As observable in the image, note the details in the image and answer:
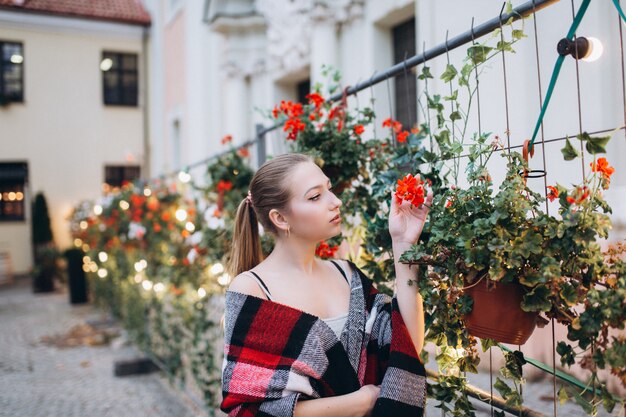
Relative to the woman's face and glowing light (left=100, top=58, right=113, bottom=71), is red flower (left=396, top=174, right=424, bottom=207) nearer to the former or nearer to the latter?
the woman's face

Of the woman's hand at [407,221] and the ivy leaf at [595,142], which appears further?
the woman's hand at [407,221]

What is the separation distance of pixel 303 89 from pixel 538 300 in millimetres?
7991

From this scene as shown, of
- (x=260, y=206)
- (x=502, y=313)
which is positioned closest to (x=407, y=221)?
(x=502, y=313)

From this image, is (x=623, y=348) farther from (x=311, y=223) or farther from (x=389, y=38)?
(x=389, y=38)

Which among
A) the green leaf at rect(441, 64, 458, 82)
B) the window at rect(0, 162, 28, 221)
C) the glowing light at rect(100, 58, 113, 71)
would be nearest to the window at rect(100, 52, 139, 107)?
the glowing light at rect(100, 58, 113, 71)

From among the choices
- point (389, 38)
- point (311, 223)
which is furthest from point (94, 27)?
point (311, 223)

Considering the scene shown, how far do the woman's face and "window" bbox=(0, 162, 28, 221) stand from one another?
1520 cm

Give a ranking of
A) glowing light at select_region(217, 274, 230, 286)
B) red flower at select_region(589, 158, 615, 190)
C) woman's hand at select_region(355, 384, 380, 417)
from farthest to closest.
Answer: glowing light at select_region(217, 274, 230, 286), woman's hand at select_region(355, 384, 380, 417), red flower at select_region(589, 158, 615, 190)

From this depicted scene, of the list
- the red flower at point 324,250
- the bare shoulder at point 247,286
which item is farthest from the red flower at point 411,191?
the red flower at point 324,250

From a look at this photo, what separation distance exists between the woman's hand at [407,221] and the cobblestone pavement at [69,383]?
11.8 ft

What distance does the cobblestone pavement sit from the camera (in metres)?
5.00

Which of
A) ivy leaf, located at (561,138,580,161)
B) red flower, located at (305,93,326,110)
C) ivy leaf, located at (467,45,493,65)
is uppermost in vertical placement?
red flower, located at (305,93,326,110)

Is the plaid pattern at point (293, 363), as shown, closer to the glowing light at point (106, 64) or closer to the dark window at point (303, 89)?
the dark window at point (303, 89)

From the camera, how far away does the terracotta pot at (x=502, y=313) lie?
1.52 m
